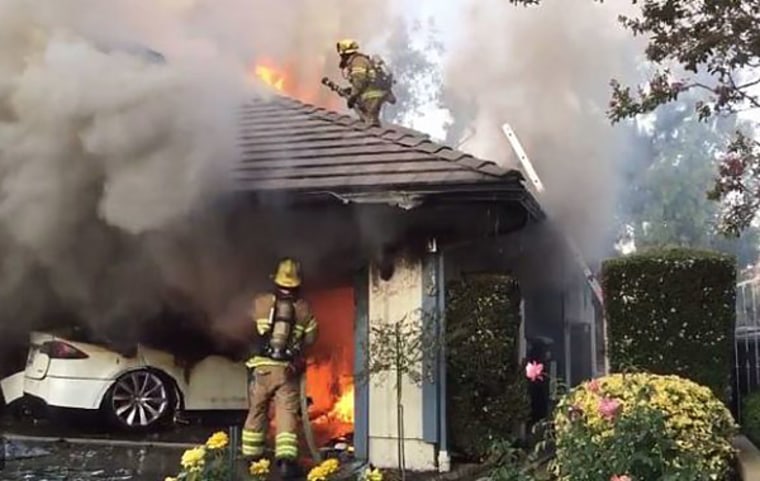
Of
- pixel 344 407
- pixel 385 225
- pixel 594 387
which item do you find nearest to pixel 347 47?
pixel 385 225

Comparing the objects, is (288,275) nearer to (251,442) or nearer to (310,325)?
(310,325)

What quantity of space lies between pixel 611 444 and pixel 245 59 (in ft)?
18.3

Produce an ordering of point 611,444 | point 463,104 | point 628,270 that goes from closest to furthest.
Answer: point 611,444
point 628,270
point 463,104

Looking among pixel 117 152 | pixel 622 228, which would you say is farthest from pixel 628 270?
pixel 622 228

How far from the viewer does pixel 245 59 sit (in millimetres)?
8297

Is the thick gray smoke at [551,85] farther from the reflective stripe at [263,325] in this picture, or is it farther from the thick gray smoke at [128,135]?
the reflective stripe at [263,325]

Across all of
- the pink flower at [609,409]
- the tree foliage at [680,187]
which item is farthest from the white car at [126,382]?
the tree foliage at [680,187]

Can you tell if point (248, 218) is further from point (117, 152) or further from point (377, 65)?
point (377, 65)

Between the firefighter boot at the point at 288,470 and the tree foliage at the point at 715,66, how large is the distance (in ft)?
13.1

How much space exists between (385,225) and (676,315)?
258cm

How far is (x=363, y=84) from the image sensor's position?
30.2 ft

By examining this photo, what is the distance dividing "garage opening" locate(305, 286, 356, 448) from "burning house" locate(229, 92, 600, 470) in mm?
338

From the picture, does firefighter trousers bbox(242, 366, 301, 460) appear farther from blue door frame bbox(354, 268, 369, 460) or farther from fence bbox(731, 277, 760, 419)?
fence bbox(731, 277, 760, 419)

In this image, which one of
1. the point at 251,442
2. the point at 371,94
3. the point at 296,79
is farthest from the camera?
the point at 296,79
